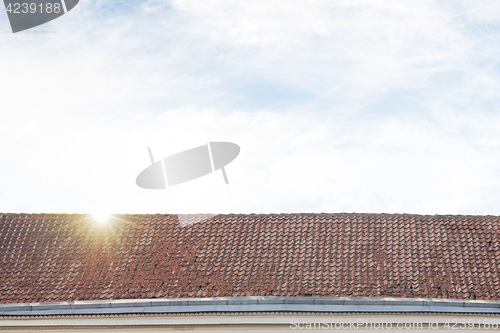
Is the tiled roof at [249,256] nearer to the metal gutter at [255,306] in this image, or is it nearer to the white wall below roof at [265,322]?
the metal gutter at [255,306]

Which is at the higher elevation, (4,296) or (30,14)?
(30,14)

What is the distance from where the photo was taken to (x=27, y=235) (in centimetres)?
1808

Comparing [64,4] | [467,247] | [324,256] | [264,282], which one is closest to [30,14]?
[64,4]

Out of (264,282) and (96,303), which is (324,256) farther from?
(96,303)

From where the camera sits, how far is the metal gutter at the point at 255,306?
14.4 metres

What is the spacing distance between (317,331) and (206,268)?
9.65 ft

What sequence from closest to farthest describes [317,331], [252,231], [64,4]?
[64,4] < [317,331] < [252,231]

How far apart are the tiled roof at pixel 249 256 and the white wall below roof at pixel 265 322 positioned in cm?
53

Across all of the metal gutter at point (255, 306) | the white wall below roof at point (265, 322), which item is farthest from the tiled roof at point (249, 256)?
the white wall below roof at point (265, 322)

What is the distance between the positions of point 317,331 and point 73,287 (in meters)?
5.14

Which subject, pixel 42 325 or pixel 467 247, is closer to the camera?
pixel 42 325

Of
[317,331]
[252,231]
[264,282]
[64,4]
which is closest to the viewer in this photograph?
[64,4]

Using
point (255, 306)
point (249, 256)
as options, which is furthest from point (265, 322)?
point (249, 256)

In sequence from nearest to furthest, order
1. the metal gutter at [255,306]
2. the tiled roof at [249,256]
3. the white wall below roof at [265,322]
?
the white wall below roof at [265,322], the metal gutter at [255,306], the tiled roof at [249,256]
